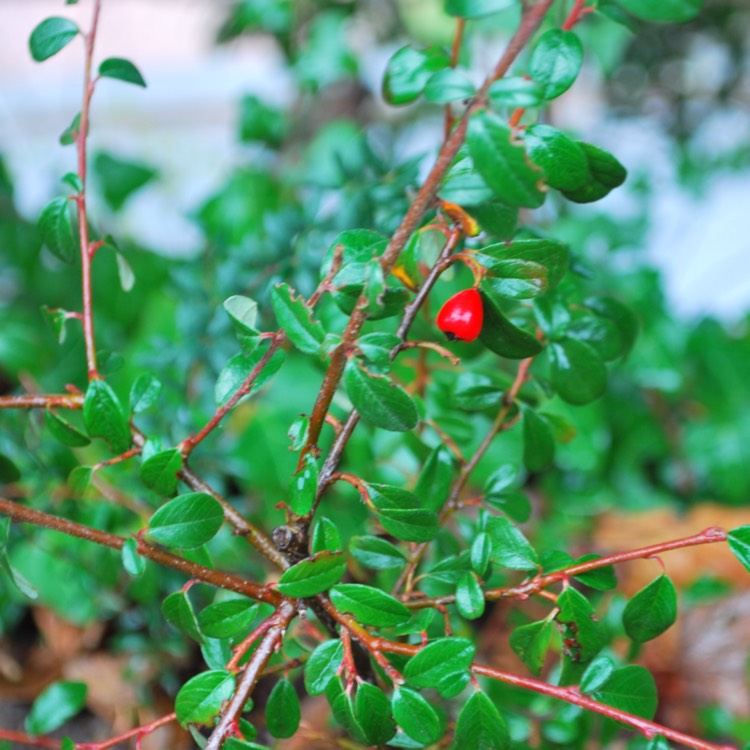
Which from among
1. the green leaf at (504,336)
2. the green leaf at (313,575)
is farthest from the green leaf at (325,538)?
the green leaf at (504,336)

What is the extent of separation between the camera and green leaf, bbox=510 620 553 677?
0.39m

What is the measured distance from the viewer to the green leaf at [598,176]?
1.18 ft

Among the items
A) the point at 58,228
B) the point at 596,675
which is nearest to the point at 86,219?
the point at 58,228

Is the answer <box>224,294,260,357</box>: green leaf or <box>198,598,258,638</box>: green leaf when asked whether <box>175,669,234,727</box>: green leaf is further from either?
<box>224,294,260,357</box>: green leaf

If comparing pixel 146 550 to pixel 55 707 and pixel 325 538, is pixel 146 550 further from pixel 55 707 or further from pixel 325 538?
pixel 55 707

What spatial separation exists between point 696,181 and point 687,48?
0.58 metres

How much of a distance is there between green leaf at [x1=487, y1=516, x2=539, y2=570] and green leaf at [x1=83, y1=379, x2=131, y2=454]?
194mm

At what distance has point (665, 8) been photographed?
1.23 ft

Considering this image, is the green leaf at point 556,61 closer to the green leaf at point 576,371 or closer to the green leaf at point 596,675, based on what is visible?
the green leaf at point 576,371

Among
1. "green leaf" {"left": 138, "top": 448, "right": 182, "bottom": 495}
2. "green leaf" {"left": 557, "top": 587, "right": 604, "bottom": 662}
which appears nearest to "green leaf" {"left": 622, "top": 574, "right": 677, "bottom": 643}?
"green leaf" {"left": 557, "top": 587, "right": 604, "bottom": 662}

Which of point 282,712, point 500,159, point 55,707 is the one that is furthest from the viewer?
point 55,707

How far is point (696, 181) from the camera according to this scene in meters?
1.58

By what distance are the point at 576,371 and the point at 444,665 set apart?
0.18m

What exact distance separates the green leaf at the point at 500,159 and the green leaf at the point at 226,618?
0.74ft
